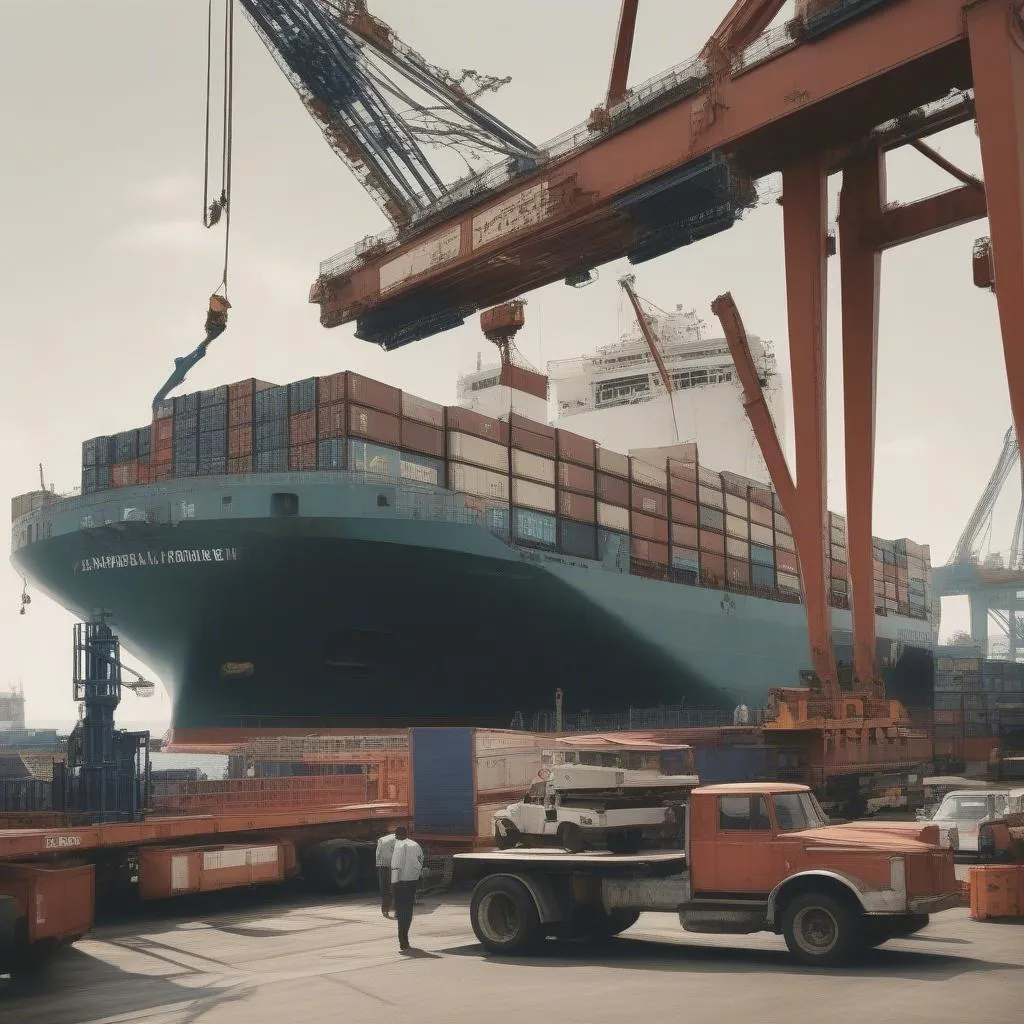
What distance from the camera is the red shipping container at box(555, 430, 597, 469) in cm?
4194

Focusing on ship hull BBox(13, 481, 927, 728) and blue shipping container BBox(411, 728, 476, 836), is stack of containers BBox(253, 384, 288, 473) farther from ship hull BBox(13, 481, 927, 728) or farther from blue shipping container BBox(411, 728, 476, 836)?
blue shipping container BBox(411, 728, 476, 836)

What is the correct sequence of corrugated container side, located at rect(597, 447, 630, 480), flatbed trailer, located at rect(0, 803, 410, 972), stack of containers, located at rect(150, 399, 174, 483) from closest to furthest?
flatbed trailer, located at rect(0, 803, 410, 972) < stack of containers, located at rect(150, 399, 174, 483) < corrugated container side, located at rect(597, 447, 630, 480)

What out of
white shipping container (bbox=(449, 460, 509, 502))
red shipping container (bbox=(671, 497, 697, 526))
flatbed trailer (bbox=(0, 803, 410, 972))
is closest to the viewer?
flatbed trailer (bbox=(0, 803, 410, 972))

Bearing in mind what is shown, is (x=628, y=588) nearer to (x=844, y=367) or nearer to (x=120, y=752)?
(x=844, y=367)

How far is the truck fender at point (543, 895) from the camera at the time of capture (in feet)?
42.2

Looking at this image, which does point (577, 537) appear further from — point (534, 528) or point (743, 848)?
point (743, 848)

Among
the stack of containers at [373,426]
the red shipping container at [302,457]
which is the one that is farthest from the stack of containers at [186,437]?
the stack of containers at [373,426]

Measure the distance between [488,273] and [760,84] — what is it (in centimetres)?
1053

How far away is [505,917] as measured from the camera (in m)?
13.1

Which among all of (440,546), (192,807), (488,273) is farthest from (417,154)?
(192,807)

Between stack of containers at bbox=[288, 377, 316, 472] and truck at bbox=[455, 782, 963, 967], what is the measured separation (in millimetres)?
22527

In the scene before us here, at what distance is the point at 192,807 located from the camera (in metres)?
20.7

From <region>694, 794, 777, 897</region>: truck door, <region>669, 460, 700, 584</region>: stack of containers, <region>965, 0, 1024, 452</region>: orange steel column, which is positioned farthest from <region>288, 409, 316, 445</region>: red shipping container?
<region>694, 794, 777, 897</region>: truck door

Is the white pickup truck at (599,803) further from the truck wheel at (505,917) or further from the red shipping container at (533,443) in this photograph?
the red shipping container at (533,443)
